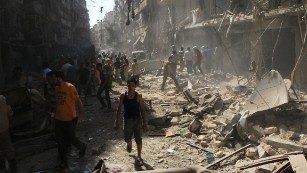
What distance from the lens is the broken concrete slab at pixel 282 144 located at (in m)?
6.36

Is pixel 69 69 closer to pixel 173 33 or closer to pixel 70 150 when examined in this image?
pixel 70 150

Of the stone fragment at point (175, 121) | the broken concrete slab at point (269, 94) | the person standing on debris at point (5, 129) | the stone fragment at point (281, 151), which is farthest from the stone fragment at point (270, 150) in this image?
the person standing on debris at point (5, 129)

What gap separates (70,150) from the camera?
713 cm

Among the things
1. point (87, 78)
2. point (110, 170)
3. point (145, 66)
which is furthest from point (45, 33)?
point (110, 170)

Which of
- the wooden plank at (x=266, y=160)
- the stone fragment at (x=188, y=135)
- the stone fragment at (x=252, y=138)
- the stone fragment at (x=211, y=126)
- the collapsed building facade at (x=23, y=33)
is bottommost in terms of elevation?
the stone fragment at (x=188, y=135)

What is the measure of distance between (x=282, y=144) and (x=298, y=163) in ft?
9.52

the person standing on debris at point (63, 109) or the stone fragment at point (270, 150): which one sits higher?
the person standing on debris at point (63, 109)

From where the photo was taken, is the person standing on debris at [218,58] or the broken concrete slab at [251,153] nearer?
the broken concrete slab at [251,153]

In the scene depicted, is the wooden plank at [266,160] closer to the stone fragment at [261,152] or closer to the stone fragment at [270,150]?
the stone fragment at [261,152]

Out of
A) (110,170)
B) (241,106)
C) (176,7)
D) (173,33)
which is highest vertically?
(176,7)

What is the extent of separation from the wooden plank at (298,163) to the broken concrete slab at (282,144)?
252cm

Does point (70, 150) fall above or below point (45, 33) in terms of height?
below

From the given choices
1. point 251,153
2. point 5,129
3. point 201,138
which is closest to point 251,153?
point 251,153

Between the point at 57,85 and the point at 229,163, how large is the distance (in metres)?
3.53
